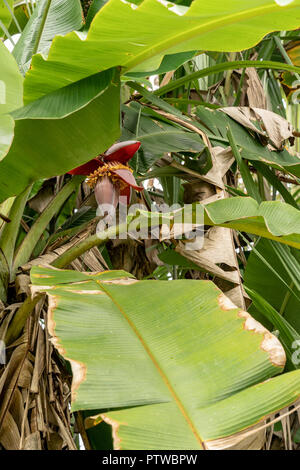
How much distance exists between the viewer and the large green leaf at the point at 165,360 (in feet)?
1.54

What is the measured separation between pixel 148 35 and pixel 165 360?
0.42 metres

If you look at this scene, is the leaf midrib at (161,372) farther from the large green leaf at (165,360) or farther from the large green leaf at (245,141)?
the large green leaf at (245,141)

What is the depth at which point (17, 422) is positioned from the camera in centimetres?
75

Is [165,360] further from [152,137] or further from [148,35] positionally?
[152,137]

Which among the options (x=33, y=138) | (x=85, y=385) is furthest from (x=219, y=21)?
(x=85, y=385)

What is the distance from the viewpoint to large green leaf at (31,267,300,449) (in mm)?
470

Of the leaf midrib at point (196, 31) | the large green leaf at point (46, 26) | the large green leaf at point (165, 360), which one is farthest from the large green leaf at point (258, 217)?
the large green leaf at point (46, 26)

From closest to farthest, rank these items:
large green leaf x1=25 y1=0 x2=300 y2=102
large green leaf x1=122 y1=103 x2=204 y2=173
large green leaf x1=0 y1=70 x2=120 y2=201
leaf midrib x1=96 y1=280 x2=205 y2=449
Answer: leaf midrib x1=96 y1=280 x2=205 y2=449, large green leaf x1=25 y1=0 x2=300 y2=102, large green leaf x1=0 y1=70 x2=120 y2=201, large green leaf x1=122 y1=103 x2=204 y2=173

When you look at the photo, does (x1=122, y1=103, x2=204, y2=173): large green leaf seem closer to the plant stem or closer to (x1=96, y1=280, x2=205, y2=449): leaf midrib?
the plant stem

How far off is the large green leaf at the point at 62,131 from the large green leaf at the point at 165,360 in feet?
0.53

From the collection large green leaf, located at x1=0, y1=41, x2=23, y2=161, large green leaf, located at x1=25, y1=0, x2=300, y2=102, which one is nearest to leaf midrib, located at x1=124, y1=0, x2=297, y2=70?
large green leaf, located at x1=25, y1=0, x2=300, y2=102

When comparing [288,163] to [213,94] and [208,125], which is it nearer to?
[208,125]

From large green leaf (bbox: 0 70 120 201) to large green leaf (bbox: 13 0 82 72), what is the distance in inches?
A: 14.3
